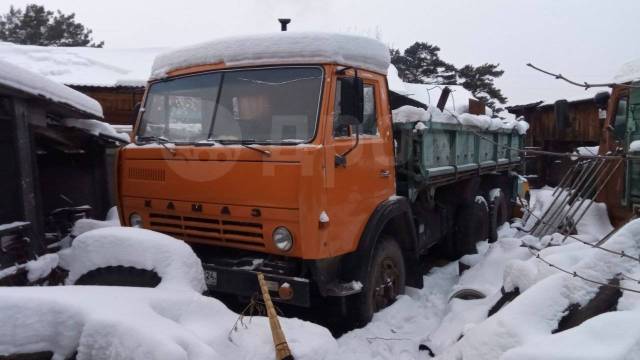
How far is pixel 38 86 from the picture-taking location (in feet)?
13.9

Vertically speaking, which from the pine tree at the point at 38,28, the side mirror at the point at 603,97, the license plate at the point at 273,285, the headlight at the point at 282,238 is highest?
the pine tree at the point at 38,28

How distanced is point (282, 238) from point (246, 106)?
3.80 ft

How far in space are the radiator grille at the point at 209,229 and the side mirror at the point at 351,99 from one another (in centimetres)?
112

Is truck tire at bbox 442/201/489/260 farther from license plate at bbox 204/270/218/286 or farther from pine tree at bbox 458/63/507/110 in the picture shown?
pine tree at bbox 458/63/507/110

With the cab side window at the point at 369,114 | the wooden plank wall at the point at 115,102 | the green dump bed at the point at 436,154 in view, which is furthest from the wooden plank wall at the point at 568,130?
the cab side window at the point at 369,114

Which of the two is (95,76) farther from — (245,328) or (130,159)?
(245,328)

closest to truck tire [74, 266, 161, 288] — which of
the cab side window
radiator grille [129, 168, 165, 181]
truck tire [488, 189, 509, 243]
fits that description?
radiator grille [129, 168, 165, 181]

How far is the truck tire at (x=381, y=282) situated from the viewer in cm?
437

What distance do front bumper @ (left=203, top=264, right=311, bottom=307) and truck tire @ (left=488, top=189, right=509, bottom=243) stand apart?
5.16m

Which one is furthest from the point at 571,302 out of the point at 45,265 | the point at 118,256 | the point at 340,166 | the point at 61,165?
the point at 61,165

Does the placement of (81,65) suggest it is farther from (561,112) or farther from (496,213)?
(561,112)

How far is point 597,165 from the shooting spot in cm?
655

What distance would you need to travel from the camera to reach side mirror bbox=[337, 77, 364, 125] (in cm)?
399

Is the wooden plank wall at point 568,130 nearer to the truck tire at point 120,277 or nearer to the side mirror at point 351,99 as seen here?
the side mirror at point 351,99
